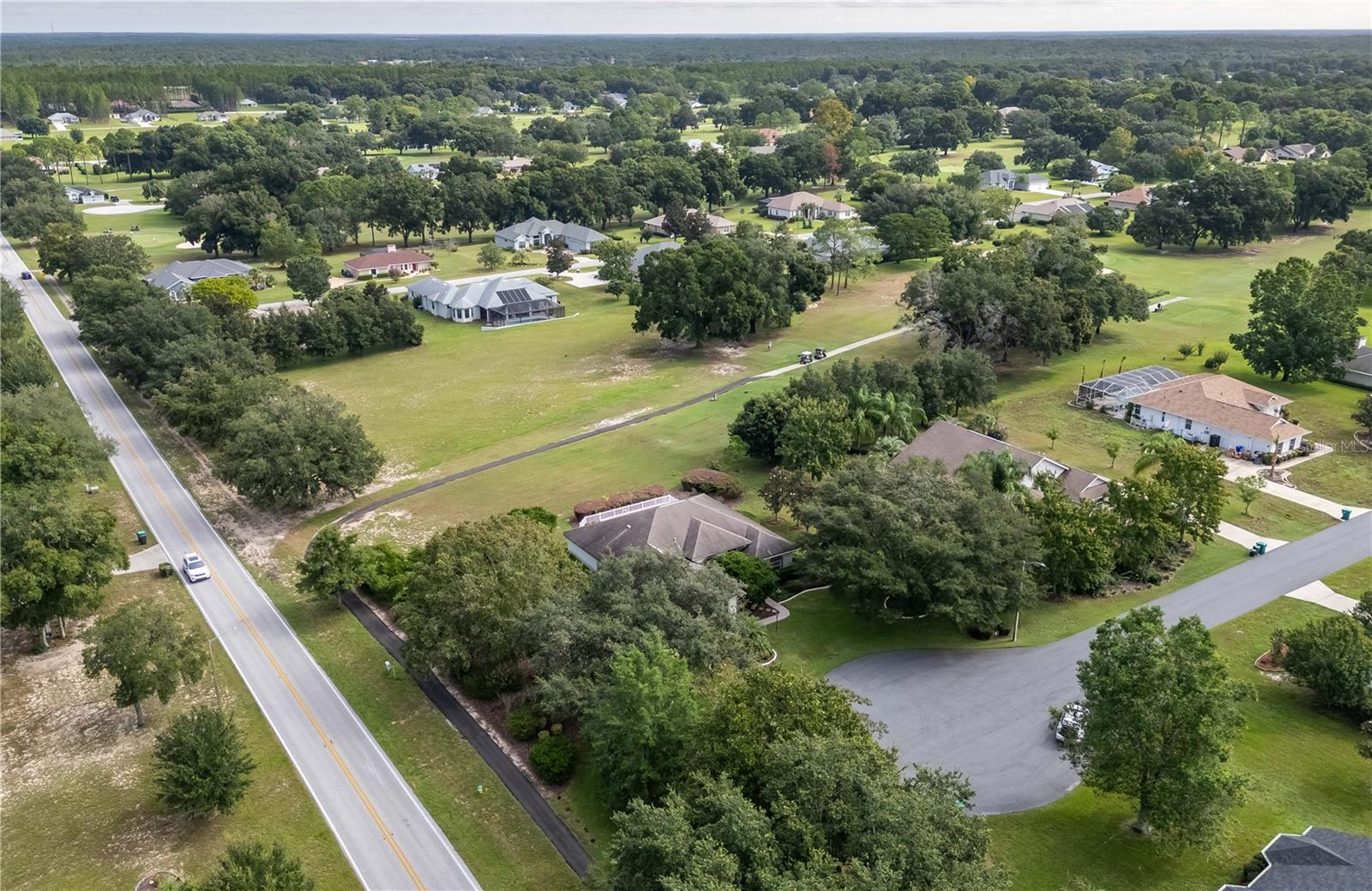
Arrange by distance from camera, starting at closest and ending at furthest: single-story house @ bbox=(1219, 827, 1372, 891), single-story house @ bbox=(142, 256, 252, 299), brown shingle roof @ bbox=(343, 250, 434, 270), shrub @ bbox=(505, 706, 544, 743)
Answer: single-story house @ bbox=(1219, 827, 1372, 891) < shrub @ bbox=(505, 706, 544, 743) < single-story house @ bbox=(142, 256, 252, 299) < brown shingle roof @ bbox=(343, 250, 434, 270)

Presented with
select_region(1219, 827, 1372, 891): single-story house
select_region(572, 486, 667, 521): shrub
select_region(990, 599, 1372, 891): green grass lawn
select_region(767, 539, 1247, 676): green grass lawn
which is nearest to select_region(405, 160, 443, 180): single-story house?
select_region(572, 486, 667, 521): shrub

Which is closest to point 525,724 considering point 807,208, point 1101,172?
point 807,208

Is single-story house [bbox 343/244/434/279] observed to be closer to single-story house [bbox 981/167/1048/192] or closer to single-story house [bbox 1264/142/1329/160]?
single-story house [bbox 981/167/1048/192]

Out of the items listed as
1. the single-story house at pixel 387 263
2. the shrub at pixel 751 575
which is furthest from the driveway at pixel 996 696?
the single-story house at pixel 387 263

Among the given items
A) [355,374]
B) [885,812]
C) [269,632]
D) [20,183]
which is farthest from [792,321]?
[20,183]

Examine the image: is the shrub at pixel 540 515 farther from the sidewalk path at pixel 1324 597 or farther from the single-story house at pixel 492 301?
the single-story house at pixel 492 301

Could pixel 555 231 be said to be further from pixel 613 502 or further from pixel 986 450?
pixel 986 450
